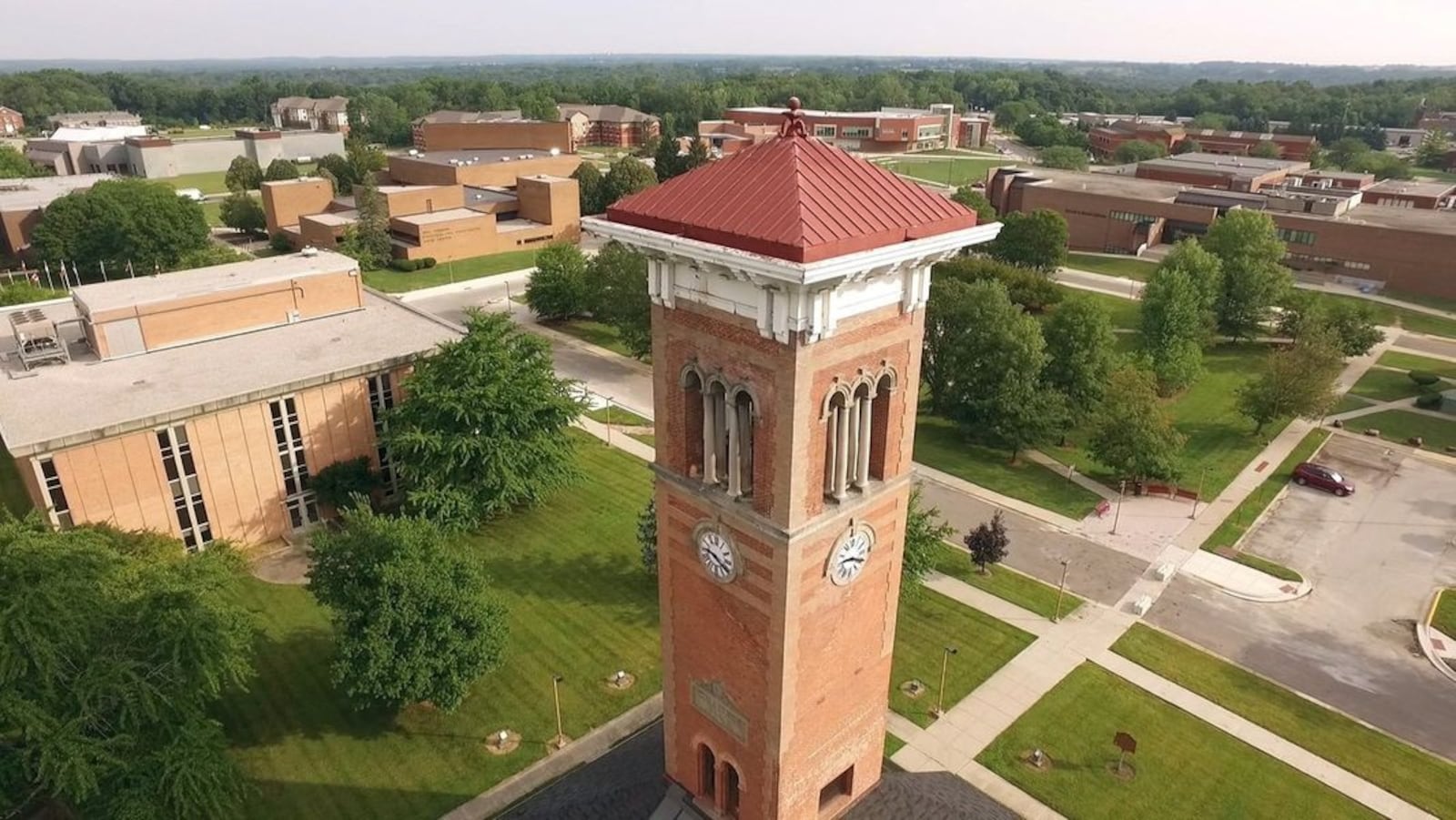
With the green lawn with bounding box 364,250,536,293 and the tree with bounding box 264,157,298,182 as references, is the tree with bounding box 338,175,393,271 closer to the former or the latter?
the green lawn with bounding box 364,250,536,293

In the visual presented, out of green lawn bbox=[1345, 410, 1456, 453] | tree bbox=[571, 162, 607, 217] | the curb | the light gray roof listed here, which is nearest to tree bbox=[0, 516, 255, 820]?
the light gray roof

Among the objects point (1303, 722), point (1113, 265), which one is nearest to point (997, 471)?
point (1303, 722)

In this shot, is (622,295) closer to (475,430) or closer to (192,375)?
(475,430)

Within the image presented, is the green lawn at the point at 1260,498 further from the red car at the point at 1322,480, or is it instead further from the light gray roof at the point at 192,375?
the light gray roof at the point at 192,375

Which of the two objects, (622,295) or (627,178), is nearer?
(622,295)

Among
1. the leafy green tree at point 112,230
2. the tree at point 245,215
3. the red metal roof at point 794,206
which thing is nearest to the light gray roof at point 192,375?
the red metal roof at point 794,206
